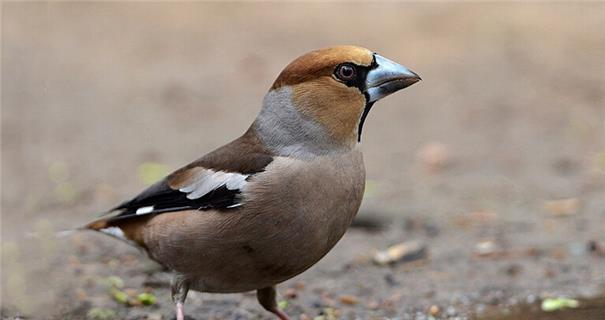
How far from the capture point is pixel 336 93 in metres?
5.25

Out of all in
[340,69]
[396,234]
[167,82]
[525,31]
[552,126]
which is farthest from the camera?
[525,31]

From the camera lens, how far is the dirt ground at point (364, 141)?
675cm

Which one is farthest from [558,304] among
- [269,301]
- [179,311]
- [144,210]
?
[144,210]

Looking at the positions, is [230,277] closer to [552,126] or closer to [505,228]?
[505,228]

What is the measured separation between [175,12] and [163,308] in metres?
6.66

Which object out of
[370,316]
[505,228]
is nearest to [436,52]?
[505,228]

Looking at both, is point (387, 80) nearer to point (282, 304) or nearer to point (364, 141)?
point (282, 304)

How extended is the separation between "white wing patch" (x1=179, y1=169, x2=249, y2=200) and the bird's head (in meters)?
0.26

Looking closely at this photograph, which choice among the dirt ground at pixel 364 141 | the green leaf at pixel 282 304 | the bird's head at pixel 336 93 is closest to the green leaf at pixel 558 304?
the dirt ground at pixel 364 141

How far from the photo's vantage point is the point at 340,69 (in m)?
5.25

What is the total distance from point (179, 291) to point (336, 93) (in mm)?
1381

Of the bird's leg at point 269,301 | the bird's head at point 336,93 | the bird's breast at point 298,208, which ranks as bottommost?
the bird's leg at point 269,301

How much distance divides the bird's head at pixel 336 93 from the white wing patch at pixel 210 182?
0.26 metres

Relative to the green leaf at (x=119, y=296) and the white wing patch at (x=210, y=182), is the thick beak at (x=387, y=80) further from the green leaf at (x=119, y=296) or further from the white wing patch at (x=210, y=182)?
the green leaf at (x=119, y=296)
